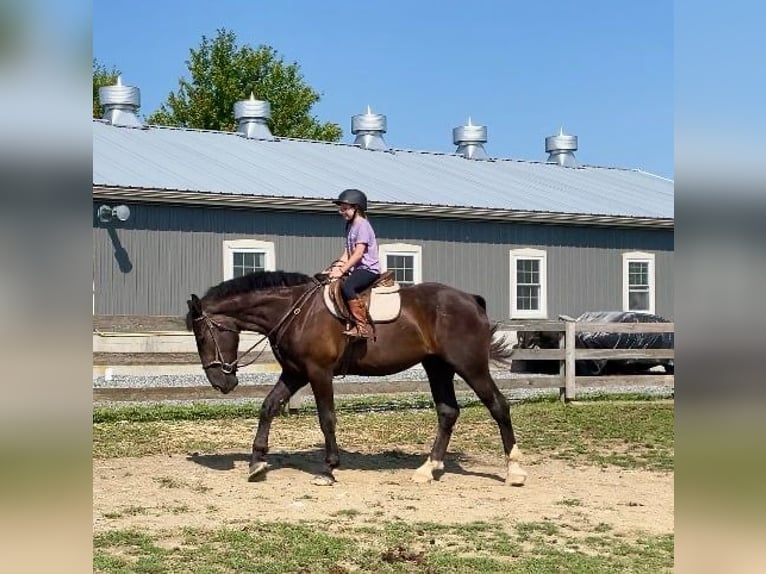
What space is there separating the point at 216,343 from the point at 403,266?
15560mm

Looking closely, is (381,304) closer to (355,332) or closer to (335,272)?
(355,332)

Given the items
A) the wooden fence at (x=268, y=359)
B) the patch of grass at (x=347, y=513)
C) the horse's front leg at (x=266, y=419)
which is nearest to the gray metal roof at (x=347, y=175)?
the wooden fence at (x=268, y=359)

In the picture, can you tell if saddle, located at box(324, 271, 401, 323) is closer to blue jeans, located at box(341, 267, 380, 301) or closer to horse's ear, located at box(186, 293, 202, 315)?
blue jeans, located at box(341, 267, 380, 301)

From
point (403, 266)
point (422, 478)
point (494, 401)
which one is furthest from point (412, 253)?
point (422, 478)

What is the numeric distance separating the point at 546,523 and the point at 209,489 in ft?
9.20

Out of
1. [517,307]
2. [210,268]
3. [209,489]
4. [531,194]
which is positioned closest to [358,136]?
[531,194]

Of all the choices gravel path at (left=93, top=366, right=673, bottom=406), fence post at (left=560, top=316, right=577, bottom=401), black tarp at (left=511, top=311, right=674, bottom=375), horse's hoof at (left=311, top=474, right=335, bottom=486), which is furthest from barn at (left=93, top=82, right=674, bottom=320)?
horse's hoof at (left=311, top=474, right=335, bottom=486)

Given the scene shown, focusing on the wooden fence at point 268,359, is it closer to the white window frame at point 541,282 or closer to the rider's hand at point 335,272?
the rider's hand at point 335,272

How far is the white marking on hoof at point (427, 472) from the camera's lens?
9.30 m

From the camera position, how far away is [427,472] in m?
9.35

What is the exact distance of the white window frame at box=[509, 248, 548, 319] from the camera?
26344mm

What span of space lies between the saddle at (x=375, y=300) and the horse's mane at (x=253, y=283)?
0.37m
